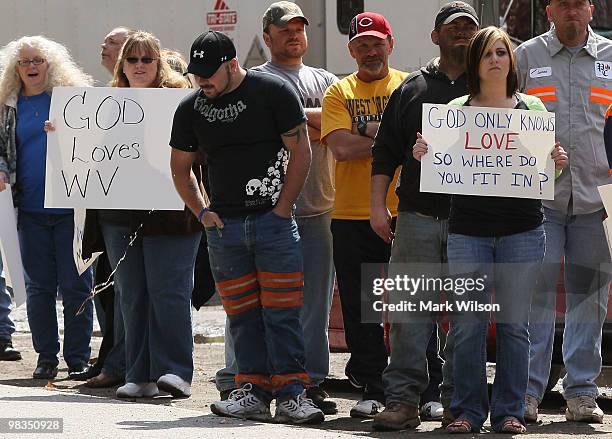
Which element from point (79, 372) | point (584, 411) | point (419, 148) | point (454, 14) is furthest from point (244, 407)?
point (79, 372)

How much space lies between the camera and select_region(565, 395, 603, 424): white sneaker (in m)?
7.83

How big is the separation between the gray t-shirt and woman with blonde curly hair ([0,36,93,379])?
69.7 inches

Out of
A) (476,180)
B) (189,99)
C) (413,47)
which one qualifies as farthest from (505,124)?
(413,47)

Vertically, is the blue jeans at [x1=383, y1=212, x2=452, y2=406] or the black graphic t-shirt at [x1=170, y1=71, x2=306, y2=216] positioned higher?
the black graphic t-shirt at [x1=170, y1=71, x2=306, y2=216]

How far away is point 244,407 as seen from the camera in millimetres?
7793

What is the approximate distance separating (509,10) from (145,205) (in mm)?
4199

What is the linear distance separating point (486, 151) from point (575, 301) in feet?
3.53

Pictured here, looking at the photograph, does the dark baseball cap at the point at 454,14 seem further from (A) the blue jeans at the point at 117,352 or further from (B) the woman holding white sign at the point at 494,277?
(A) the blue jeans at the point at 117,352

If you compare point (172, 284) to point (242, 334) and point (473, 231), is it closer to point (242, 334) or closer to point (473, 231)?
point (242, 334)

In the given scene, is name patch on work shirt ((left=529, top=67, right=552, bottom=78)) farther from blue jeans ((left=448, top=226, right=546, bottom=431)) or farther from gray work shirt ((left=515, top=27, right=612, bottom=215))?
blue jeans ((left=448, top=226, right=546, bottom=431))

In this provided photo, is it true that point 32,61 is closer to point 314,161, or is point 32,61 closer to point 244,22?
point 314,161

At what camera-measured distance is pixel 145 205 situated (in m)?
8.87

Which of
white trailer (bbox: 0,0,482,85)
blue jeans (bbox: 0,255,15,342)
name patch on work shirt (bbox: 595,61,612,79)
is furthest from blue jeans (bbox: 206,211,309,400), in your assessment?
white trailer (bbox: 0,0,482,85)

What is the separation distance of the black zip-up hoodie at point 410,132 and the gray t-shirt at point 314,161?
95cm
